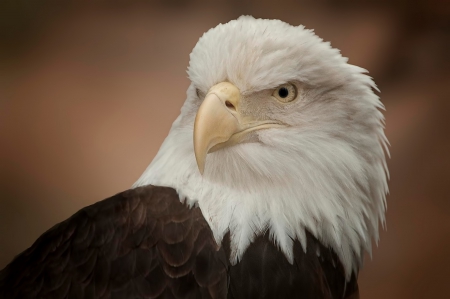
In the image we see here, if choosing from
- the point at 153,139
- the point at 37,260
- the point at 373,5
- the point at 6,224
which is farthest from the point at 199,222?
the point at 373,5

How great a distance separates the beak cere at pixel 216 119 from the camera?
3.23ft

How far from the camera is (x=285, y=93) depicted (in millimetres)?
1108

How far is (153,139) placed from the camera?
161 centimetres

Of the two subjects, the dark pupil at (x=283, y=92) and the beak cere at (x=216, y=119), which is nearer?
the beak cere at (x=216, y=119)

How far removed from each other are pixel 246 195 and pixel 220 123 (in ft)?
0.63

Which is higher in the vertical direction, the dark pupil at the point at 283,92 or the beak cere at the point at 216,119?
the dark pupil at the point at 283,92

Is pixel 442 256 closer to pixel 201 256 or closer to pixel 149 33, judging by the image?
pixel 201 256

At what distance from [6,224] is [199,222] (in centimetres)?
90

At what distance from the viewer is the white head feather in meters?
1.08

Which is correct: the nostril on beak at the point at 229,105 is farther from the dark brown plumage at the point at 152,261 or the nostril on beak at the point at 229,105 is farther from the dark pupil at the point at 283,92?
the dark brown plumage at the point at 152,261

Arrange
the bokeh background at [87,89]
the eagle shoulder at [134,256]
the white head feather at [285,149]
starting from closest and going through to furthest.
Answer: the eagle shoulder at [134,256] < the white head feather at [285,149] < the bokeh background at [87,89]

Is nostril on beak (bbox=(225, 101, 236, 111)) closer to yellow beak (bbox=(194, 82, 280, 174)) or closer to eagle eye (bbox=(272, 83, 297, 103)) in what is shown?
yellow beak (bbox=(194, 82, 280, 174))

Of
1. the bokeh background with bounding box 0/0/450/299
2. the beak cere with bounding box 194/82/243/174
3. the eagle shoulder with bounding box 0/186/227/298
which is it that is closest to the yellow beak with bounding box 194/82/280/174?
the beak cere with bounding box 194/82/243/174

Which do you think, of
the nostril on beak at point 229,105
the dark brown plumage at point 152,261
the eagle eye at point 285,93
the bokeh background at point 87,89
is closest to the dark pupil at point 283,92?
the eagle eye at point 285,93
